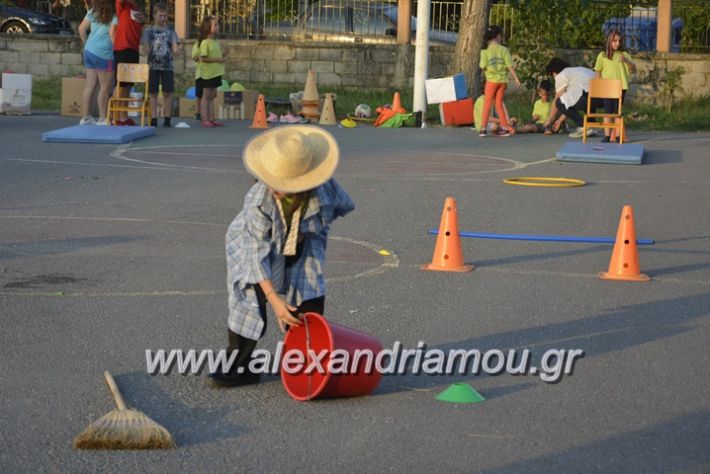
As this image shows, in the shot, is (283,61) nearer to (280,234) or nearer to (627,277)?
(627,277)

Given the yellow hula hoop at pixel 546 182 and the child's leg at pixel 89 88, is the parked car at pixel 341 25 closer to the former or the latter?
the child's leg at pixel 89 88

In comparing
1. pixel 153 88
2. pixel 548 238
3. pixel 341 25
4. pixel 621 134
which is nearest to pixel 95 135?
pixel 153 88

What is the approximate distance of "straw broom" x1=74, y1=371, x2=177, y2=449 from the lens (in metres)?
5.41

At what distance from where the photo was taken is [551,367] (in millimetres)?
6980

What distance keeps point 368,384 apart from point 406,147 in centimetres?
1431

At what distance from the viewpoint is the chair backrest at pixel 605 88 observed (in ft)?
68.3

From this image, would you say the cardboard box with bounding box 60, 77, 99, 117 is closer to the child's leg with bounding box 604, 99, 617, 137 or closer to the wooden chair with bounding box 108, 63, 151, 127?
the wooden chair with bounding box 108, 63, 151, 127

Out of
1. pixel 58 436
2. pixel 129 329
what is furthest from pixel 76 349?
pixel 58 436

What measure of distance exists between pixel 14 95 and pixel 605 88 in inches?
436

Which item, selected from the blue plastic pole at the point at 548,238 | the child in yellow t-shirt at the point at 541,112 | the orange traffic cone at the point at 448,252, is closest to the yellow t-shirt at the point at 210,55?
the child in yellow t-shirt at the point at 541,112

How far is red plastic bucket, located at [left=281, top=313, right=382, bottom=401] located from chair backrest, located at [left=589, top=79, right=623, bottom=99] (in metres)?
15.2

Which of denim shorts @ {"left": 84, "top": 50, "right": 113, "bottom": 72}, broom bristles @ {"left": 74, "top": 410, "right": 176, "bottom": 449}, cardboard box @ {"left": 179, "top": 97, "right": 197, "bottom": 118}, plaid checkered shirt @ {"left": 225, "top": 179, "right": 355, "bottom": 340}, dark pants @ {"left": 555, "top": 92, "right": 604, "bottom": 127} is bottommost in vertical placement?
broom bristles @ {"left": 74, "top": 410, "right": 176, "bottom": 449}

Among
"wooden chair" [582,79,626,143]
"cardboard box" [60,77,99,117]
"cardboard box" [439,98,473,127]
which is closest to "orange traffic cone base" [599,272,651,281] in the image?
"wooden chair" [582,79,626,143]

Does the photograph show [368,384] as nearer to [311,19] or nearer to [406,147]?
[406,147]
